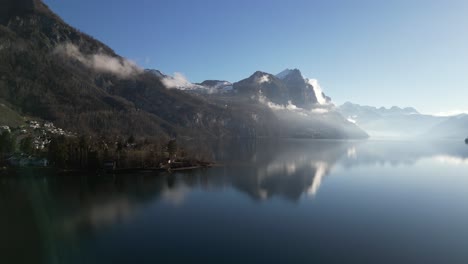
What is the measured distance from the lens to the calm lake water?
148ft

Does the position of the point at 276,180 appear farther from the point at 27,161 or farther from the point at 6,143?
the point at 6,143

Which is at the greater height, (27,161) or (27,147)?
(27,147)

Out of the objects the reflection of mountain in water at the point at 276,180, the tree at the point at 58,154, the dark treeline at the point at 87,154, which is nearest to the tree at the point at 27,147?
the dark treeline at the point at 87,154

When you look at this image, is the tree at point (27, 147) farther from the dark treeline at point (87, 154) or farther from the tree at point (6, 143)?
the tree at point (6, 143)

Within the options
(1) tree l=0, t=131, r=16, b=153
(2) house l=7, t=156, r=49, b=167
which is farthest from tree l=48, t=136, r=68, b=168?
(1) tree l=0, t=131, r=16, b=153

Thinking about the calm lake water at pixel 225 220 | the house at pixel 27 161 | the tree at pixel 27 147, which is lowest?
the calm lake water at pixel 225 220

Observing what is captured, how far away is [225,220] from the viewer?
6144 centimetres

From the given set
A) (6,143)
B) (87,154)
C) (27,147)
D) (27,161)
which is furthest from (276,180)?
(6,143)

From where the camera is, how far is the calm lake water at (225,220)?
45.1 meters

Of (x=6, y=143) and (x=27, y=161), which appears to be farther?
(x=6, y=143)

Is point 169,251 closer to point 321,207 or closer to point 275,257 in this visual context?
point 275,257

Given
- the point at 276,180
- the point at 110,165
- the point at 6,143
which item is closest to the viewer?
the point at 276,180

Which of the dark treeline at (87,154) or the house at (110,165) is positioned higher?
the dark treeline at (87,154)

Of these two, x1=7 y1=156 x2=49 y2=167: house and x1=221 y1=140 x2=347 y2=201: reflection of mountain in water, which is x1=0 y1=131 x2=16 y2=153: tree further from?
x1=221 y1=140 x2=347 y2=201: reflection of mountain in water
